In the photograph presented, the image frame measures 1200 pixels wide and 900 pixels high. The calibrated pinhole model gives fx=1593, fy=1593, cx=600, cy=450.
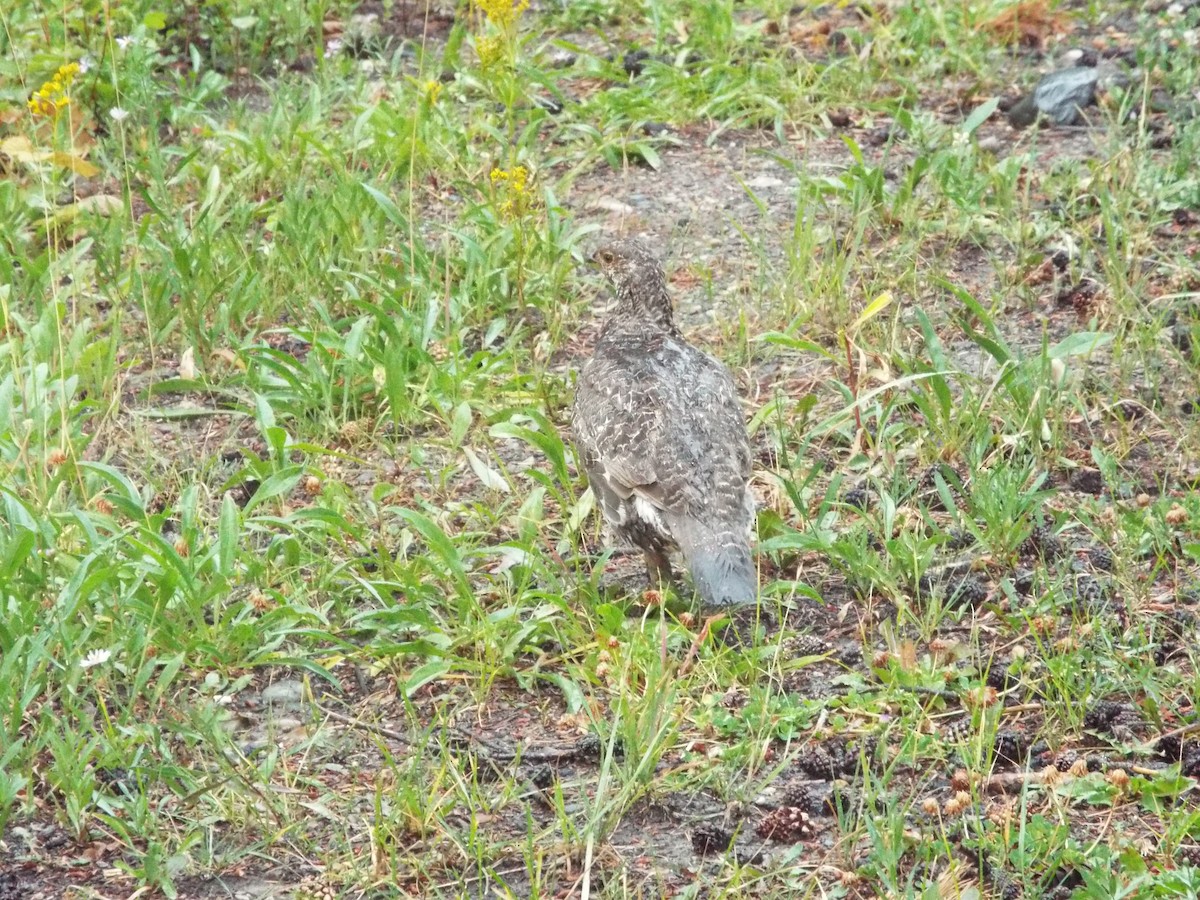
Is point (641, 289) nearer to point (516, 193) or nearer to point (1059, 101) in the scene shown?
point (516, 193)

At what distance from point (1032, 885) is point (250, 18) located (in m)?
7.12

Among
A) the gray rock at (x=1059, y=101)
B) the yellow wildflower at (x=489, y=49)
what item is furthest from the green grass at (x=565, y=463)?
the gray rock at (x=1059, y=101)

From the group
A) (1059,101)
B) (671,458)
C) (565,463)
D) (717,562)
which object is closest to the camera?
(717,562)

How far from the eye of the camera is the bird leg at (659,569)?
18.0ft

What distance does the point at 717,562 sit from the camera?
16.8ft


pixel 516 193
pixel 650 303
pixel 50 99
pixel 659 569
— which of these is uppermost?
pixel 50 99

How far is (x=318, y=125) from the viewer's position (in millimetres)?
8359

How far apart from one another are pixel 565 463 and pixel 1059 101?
4142 mm

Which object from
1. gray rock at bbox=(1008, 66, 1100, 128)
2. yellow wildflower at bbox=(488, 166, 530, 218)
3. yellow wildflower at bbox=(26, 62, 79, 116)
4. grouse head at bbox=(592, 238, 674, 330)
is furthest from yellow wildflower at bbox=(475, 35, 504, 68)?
gray rock at bbox=(1008, 66, 1100, 128)

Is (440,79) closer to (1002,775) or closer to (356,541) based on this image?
(356,541)

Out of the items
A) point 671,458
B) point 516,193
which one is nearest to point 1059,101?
point 516,193

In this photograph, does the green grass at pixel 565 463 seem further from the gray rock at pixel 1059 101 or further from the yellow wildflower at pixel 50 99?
the gray rock at pixel 1059 101

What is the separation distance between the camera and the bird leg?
5500 millimetres

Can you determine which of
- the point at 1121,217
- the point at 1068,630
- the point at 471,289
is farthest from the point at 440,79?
the point at 1068,630
